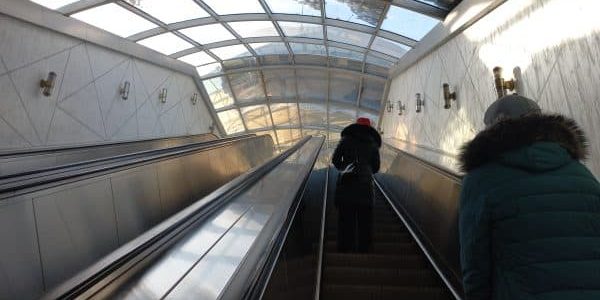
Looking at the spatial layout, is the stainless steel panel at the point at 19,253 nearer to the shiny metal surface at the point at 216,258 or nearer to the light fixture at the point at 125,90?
the shiny metal surface at the point at 216,258

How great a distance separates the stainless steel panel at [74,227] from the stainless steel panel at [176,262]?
33.9 inches

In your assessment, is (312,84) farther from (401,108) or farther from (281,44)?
(401,108)

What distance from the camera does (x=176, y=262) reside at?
2094 millimetres

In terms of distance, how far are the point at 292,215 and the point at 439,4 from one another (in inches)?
322

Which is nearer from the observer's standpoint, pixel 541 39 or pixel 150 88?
pixel 541 39

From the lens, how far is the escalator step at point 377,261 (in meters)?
4.45

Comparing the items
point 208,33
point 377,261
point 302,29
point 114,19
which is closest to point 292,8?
point 302,29

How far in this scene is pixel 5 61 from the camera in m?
7.00

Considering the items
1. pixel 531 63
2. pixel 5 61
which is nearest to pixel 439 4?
pixel 531 63

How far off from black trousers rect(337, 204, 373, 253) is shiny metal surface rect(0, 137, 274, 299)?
203 cm

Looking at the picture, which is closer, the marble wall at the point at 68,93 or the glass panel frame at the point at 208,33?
the marble wall at the point at 68,93

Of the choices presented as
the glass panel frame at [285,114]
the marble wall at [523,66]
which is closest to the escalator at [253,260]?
the marble wall at [523,66]

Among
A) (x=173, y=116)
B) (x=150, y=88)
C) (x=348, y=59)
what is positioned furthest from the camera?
(x=348, y=59)

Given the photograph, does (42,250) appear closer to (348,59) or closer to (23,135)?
(23,135)
